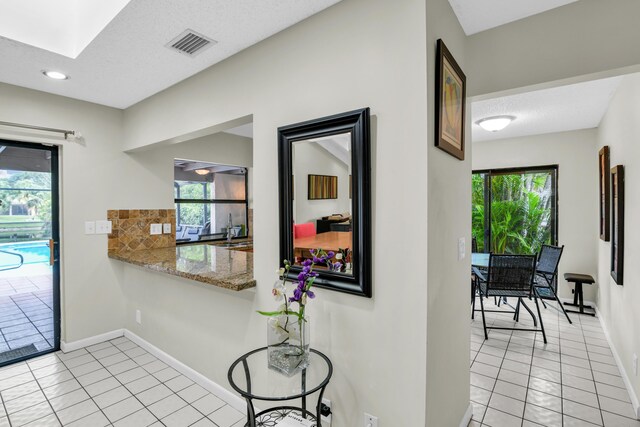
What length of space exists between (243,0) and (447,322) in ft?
6.30

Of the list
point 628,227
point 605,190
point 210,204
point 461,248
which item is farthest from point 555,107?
point 210,204

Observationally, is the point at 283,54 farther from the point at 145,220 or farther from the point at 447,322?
the point at 145,220

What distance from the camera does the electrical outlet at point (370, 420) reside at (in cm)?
150

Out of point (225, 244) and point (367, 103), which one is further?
point (225, 244)

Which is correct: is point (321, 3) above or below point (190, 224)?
above

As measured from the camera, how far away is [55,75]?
8.10ft

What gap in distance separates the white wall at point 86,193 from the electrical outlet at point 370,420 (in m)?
2.97

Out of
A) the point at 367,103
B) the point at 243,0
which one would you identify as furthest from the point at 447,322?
the point at 243,0

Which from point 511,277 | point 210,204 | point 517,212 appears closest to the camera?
point 511,277

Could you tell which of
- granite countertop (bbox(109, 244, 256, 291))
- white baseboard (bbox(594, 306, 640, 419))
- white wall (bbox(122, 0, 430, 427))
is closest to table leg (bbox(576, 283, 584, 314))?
white baseboard (bbox(594, 306, 640, 419))

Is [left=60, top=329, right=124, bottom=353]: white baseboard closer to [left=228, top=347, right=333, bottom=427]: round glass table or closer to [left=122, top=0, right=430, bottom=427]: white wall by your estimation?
[left=122, top=0, right=430, bottom=427]: white wall

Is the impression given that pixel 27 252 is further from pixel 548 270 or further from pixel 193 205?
pixel 548 270

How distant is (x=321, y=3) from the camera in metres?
1.60

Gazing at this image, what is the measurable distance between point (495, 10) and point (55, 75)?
307 cm
